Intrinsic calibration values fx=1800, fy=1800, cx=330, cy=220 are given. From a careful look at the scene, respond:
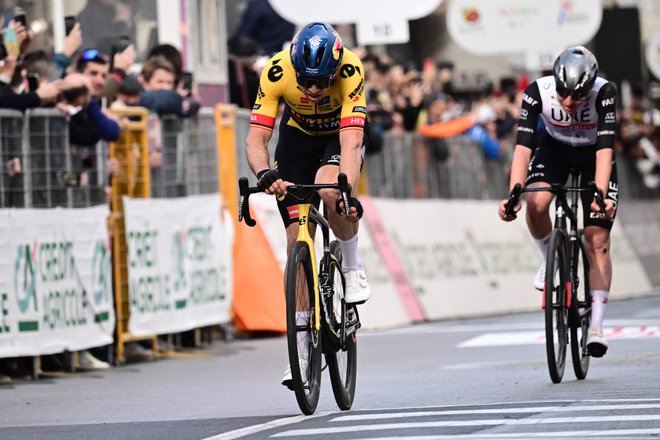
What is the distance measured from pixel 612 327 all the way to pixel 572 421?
27.0 feet

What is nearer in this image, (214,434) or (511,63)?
(214,434)

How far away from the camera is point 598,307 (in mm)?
12016

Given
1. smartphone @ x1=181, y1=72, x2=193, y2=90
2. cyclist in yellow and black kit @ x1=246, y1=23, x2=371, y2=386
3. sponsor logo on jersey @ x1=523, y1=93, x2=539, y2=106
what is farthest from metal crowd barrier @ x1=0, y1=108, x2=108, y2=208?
sponsor logo on jersey @ x1=523, y1=93, x2=539, y2=106

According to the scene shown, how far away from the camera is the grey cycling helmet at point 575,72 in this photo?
37.3 ft

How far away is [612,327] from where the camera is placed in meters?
16.9

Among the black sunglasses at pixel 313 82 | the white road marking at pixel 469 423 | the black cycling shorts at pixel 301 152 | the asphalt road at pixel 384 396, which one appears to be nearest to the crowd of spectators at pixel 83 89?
the asphalt road at pixel 384 396

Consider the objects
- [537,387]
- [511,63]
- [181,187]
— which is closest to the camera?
[537,387]

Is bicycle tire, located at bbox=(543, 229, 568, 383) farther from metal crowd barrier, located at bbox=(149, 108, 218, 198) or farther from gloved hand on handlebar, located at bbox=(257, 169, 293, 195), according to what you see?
metal crowd barrier, located at bbox=(149, 108, 218, 198)

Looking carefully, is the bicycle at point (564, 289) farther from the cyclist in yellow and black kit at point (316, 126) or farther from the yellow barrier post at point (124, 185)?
the yellow barrier post at point (124, 185)

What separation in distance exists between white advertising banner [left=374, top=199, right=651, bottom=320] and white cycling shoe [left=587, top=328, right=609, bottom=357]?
8.25m

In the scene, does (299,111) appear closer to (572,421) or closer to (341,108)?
(341,108)

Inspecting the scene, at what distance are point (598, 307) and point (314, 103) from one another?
287 cm

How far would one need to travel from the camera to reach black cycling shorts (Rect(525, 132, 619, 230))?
11.9 meters

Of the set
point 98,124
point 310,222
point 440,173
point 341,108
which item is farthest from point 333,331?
point 440,173
